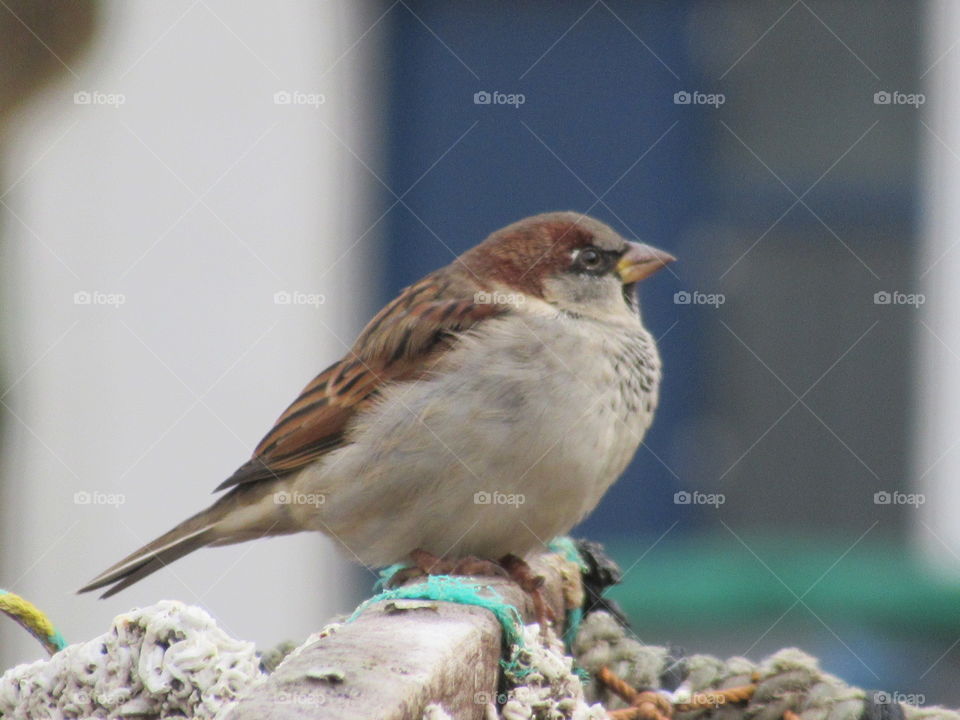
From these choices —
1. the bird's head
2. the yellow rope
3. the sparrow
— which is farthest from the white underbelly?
the yellow rope

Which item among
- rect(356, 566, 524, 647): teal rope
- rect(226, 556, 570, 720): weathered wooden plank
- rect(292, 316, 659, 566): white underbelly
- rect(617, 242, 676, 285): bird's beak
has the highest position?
rect(617, 242, 676, 285): bird's beak

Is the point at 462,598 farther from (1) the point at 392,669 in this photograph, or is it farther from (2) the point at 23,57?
(2) the point at 23,57

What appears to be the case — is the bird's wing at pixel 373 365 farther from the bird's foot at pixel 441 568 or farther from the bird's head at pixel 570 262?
the bird's foot at pixel 441 568

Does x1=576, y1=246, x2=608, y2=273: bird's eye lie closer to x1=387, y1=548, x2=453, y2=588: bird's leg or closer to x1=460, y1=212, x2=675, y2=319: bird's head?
x1=460, y1=212, x2=675, y2=319: bird's head

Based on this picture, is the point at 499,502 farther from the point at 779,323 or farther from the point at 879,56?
the point at 879,56

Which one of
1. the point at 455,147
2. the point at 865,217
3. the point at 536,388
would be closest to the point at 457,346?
the point at 536,388

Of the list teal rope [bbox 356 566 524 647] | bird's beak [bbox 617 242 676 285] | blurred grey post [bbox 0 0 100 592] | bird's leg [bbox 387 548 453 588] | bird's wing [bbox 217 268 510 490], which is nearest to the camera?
teal rope [bbox 356 566 524 647]
